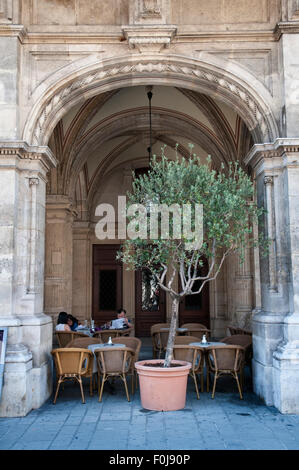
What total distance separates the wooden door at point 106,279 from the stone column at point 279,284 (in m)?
7.28

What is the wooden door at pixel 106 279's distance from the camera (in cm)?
1269

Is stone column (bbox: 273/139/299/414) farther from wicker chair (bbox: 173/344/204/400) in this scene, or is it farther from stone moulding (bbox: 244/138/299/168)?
wicker chair (bbox: 173/344/204/400)

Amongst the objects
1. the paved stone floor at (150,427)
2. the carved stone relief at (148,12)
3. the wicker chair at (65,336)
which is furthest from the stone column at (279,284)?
the wicker chair at (65,336)

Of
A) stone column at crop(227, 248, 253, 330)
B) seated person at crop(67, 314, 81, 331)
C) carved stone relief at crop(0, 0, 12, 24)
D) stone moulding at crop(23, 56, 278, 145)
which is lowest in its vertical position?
seated person at crop(67, 314, 81, 331)

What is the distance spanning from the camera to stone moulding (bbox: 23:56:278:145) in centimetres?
573

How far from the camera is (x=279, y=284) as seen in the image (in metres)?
5.51

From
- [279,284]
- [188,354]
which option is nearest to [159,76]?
[279,284]

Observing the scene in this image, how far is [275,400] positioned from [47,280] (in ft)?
17.3

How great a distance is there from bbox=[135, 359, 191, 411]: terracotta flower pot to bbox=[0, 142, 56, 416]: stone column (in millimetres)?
1255

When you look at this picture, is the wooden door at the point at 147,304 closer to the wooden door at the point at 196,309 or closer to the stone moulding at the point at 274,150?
the wooden door at the point at 196,309

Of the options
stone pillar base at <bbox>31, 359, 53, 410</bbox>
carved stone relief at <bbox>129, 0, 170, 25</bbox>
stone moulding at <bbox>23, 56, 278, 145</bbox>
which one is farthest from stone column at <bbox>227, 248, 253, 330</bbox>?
carved stone relief at <bbox>129, 0, 170, 25</bbox>
